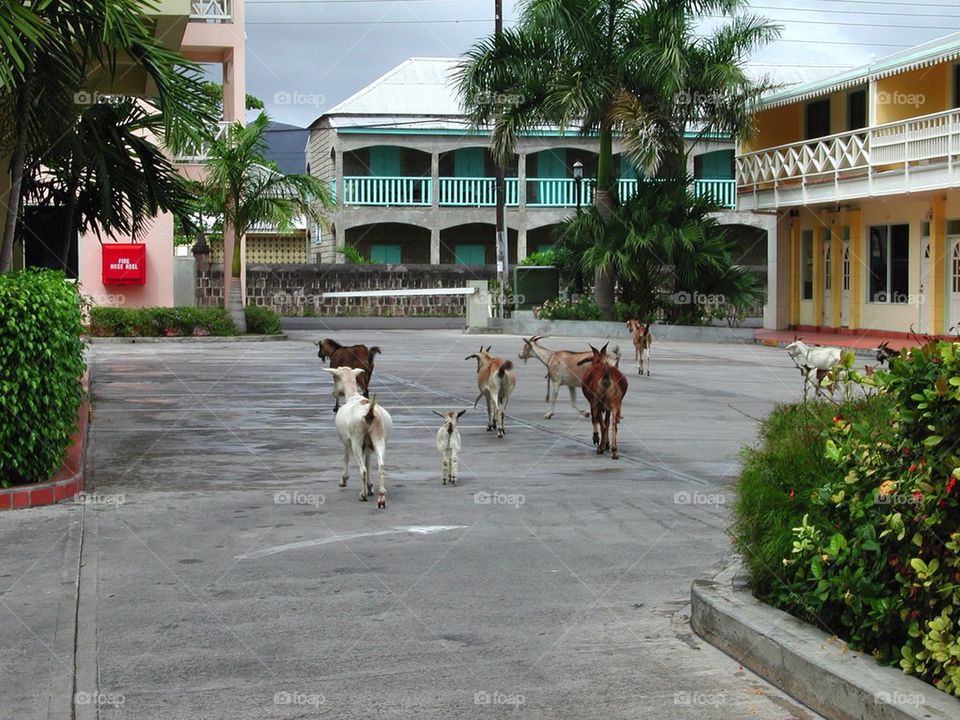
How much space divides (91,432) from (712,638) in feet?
33.1

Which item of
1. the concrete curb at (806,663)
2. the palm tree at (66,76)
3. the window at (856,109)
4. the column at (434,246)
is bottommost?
the concrete curb at (806,663)

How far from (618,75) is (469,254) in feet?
60.3

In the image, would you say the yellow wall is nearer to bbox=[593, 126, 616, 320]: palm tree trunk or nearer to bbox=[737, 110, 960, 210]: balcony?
bbox=[737, 110, 960, 210]: balcony

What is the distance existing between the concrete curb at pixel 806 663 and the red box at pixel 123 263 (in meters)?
29.4

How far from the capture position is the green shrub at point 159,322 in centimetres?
3303

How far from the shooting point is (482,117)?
36375 millimetres

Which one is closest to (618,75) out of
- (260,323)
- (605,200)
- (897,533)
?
(605,200)

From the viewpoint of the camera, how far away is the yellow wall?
100.0 ft

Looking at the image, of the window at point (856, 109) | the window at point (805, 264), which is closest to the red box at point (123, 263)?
the window at point (805, 264)

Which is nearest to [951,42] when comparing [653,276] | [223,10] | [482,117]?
[653,276]

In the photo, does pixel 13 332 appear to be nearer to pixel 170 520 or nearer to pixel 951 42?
pixel 170 520

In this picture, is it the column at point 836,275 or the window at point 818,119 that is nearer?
the column at point 836,275

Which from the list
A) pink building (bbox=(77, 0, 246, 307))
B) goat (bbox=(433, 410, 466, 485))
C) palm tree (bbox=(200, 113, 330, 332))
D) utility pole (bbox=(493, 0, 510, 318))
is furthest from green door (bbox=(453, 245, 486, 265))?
goat (bbox=(433, 410, 466, 485))

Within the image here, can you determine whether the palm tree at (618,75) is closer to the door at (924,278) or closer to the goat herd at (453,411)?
the door at (924,278)
